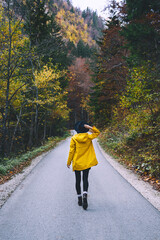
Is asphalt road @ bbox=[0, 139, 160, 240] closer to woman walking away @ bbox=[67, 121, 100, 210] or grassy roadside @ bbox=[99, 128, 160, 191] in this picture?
woman walking away @ bbox=[67, 121, 100, 210]

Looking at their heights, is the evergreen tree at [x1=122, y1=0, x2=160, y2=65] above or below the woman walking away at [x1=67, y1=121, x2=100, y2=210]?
above

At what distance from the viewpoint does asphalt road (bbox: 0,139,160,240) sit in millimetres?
2689

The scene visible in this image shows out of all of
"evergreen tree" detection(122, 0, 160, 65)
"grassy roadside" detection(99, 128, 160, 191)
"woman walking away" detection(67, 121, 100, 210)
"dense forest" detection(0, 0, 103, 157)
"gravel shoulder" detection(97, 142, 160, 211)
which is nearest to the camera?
"woman walking away" detection(67, 121, 100, 210)

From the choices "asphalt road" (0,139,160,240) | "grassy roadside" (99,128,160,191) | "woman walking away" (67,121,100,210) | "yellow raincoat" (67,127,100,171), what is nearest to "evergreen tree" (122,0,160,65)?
"grassy roadside" (99,128,160,191)

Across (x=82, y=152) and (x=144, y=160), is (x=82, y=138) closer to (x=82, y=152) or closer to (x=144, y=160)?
(x=82, y=152)

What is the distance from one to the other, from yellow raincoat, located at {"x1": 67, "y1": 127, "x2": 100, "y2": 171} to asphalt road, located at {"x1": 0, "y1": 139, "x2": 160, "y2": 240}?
961 mm

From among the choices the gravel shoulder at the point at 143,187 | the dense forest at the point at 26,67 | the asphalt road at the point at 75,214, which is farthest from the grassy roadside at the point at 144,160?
the dense forest at the point at 26,67

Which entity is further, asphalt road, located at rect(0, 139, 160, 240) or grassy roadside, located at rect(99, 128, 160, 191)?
grassy roadside, located at rect(99, 128, 160, 191)

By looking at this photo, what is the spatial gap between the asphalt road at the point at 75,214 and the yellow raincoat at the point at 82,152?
96 centimetres

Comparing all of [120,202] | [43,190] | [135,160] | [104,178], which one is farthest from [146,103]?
[43,190]

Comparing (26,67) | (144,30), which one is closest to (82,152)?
(144,30)

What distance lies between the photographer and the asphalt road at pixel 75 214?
2.69m

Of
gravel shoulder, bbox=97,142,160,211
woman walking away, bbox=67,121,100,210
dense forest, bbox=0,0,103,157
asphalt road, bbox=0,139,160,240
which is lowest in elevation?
gravel shoulder, bbox=97,142,160,211

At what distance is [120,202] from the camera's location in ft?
12.6
